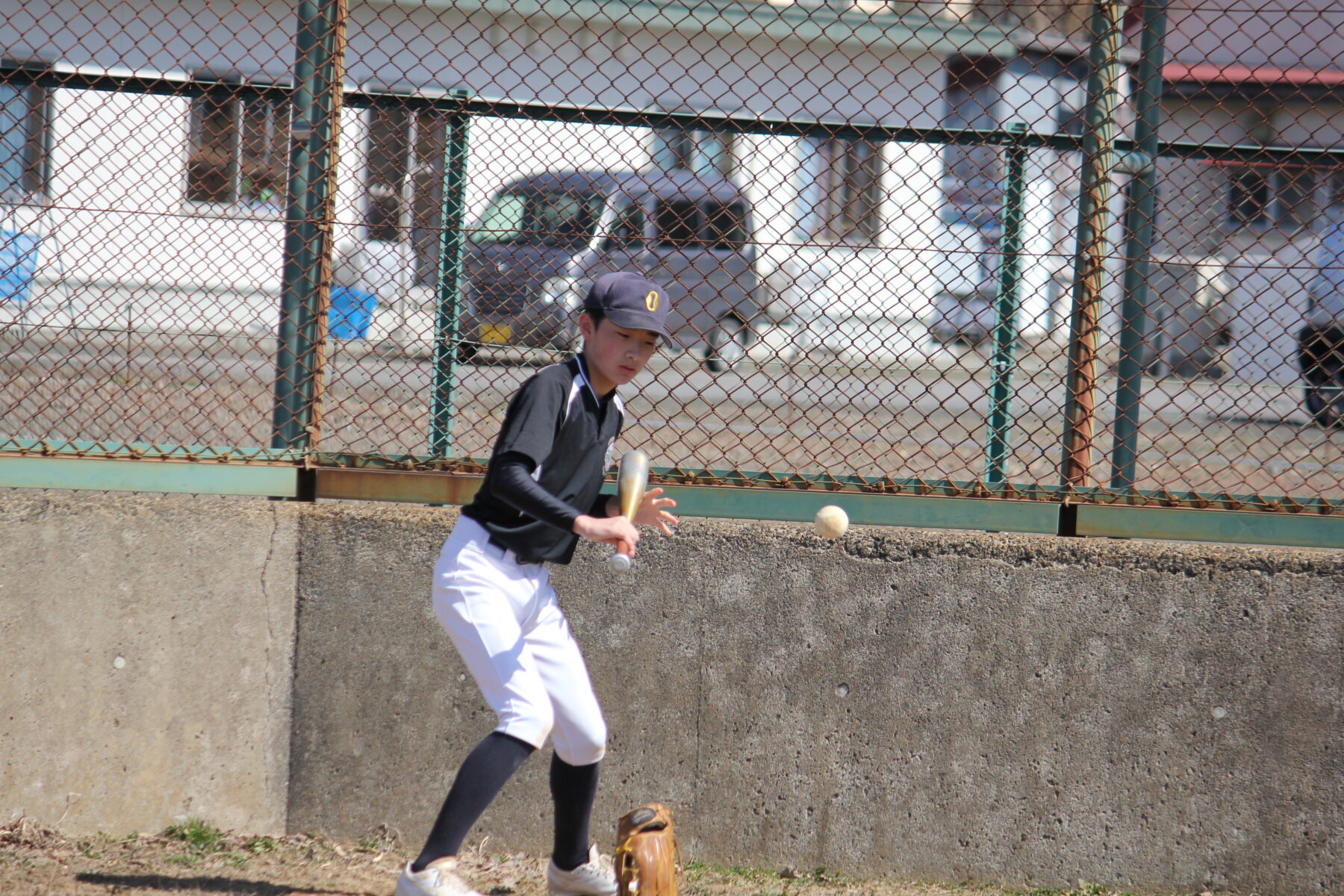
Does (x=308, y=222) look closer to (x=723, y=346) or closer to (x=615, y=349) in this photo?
(x=615, y=349)

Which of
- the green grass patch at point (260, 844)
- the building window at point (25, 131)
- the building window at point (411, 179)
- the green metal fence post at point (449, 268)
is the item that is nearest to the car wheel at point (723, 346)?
the green metal fence post at point (449, 268)

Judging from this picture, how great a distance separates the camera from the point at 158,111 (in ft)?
13.0

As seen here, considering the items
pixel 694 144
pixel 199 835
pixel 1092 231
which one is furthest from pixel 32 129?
pixel 1092 231

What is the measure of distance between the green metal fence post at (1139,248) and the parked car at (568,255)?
1176mm

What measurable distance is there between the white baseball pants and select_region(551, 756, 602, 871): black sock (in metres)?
0.11

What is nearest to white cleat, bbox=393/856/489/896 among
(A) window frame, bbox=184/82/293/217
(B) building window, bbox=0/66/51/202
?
(A) window frame, bbox=184/82/293/217

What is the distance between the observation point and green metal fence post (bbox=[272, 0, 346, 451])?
3623mm

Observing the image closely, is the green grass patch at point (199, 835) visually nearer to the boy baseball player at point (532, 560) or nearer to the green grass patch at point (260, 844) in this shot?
the green grass patch at point (260, 844)

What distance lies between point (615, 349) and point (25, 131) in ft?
8.64

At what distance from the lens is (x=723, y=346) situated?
4.30 meters

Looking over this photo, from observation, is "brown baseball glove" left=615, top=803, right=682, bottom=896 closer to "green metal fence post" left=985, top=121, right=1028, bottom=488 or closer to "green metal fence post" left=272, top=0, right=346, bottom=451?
"green metal fence post" left=985, top=121, right=1028, bottom=488

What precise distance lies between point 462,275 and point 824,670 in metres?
1.66

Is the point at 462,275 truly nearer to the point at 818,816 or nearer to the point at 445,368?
the point at 445,368

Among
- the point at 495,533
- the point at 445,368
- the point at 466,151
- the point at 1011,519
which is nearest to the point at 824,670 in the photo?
the point at 1011,519
